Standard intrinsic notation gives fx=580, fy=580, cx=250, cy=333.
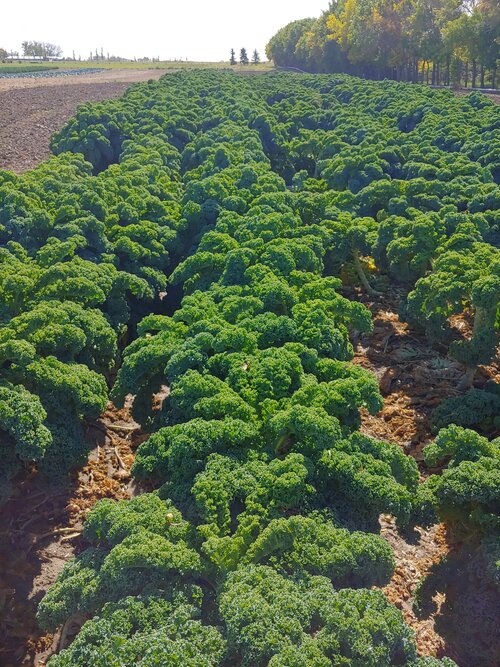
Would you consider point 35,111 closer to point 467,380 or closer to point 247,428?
point 467,380

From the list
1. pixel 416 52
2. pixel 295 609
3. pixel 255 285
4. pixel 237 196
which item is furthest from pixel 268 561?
pixel 416 52

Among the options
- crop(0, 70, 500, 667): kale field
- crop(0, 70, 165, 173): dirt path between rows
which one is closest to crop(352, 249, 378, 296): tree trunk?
crop(0, 70, 500, 667): kale field

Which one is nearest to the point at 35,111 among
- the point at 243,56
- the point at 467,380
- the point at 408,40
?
the point at 467,380

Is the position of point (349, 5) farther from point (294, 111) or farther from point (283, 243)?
point (283, 243)

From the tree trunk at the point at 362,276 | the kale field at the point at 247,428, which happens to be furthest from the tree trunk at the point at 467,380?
the tree trunk at the point at 362,276

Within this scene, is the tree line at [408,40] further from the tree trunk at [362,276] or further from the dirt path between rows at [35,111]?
the tree trunk at [362,276]

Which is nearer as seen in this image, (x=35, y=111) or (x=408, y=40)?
(x=35, y=111)
